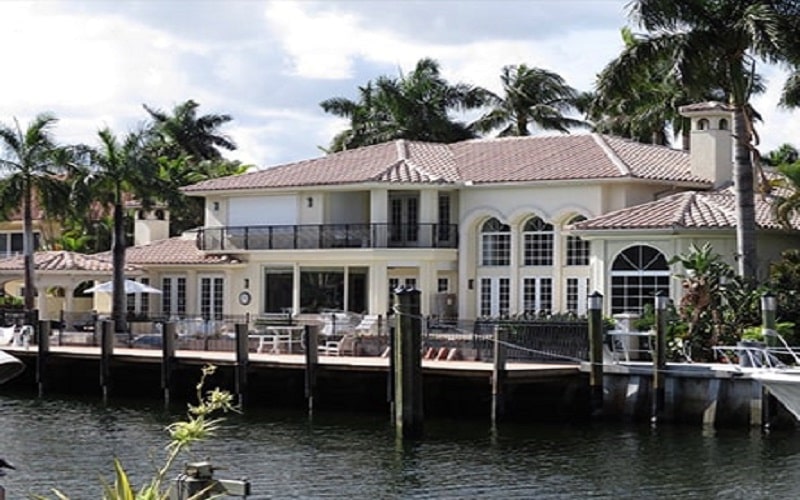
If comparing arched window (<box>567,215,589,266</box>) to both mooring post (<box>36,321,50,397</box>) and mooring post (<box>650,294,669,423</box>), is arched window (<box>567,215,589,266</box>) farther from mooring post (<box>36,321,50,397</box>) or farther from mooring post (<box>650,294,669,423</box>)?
mooring post (<box>36,321,50,397</box>)

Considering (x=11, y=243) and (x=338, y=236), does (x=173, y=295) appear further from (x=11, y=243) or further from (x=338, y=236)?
(x=11, y=243)

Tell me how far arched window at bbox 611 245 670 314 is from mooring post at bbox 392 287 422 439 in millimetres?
12960

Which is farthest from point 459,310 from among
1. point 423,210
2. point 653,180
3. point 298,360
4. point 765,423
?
point 765,423

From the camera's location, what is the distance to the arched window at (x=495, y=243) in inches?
1971

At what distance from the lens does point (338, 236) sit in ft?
169

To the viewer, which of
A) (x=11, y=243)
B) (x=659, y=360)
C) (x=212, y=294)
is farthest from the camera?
(x=11, y=243)

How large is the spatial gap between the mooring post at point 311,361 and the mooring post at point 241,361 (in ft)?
5.54

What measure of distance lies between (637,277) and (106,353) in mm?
15046

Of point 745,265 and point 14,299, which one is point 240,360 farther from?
point 14,299

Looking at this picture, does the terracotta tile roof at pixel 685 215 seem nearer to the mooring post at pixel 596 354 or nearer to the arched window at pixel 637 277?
the arched window at pixel 637 277

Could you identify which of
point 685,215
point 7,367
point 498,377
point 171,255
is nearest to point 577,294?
point 685,215

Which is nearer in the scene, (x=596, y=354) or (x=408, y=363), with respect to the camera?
(x=408, y=363)

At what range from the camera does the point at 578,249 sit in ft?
159

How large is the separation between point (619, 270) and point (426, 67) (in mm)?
26815
